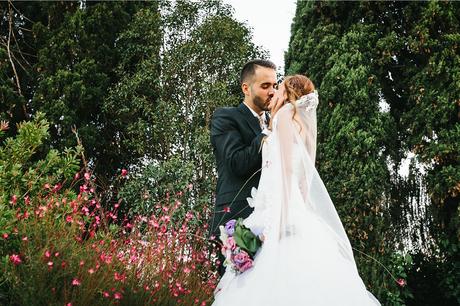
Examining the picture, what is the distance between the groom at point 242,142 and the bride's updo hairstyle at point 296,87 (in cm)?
25

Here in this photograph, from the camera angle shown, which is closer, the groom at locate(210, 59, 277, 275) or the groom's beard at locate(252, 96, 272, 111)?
the groom at locate(210, 59, 277, 275)

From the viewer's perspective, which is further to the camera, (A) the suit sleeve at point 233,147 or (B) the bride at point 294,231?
(A) the suit sleeve at point 233,147

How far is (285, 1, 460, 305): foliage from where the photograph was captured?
26.3 ft

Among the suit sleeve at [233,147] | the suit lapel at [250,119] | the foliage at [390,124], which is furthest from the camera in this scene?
→ the foliage at [390,124]

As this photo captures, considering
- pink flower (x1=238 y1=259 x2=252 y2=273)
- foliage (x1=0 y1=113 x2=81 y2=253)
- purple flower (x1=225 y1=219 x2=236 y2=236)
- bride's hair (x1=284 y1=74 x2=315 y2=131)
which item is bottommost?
pink flower (x1=238 y1=259 x2=252 y2=273)

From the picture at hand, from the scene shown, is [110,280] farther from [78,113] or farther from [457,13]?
[78,113]

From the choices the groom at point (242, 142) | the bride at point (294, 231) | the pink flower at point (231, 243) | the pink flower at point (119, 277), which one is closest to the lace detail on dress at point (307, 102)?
the bride at point (294, 231)

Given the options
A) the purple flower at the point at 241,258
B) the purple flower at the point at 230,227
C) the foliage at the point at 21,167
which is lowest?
the purple flower at the point at 241,258

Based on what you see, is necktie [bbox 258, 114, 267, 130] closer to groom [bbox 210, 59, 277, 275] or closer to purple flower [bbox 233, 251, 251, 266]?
groom [bbox 210, 59, 277, 275]

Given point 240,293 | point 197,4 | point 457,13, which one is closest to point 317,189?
point 240,293

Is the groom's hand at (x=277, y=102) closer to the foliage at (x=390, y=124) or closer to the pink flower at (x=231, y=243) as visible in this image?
the pink flower at (x=231, y=243)

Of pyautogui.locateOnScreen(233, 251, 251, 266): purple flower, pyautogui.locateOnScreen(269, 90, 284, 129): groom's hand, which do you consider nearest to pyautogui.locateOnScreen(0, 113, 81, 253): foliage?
pyautogui.locateOnScreen(233, 251, 251, 266): purple flower

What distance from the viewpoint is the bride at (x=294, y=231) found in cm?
291

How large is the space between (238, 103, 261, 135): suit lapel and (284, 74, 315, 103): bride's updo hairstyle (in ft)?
1.23
